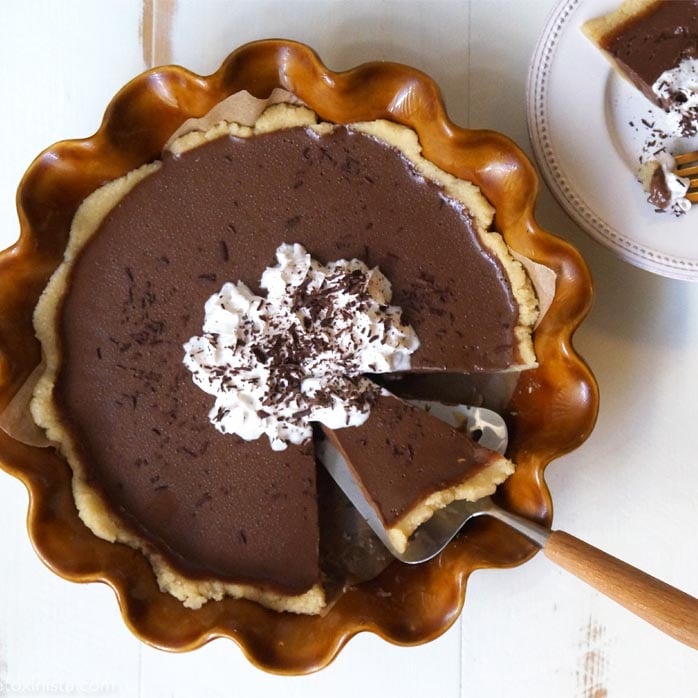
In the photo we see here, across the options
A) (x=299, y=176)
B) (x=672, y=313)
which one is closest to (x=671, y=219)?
(x=672, y=313)

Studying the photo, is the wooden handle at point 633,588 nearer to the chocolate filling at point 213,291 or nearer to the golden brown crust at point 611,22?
the chocolate filling at point 213,291

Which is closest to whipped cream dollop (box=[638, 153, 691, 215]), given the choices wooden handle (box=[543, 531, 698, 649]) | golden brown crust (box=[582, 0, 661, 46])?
golden brown crust (box=[582, 0, 661, 46])

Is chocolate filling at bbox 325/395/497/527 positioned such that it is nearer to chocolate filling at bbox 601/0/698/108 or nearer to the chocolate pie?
Answer: the chocolate pie

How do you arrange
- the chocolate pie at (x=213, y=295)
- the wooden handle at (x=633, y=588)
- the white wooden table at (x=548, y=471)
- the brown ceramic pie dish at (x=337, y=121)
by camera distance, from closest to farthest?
1. the wooden handle at (x=633, y=588)
2. the brown ceramic pie dish at (x=337, y=121)
3. the chocolate pie at (x=213, y=295)
4. the white wooden table at (x=548, y=471)

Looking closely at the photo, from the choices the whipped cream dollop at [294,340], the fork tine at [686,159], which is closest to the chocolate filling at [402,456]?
the whipped cream dollop at [294,340]

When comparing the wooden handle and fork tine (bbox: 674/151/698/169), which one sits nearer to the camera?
the wooden handle

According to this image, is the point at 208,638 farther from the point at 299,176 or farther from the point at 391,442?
the point at 299,176
